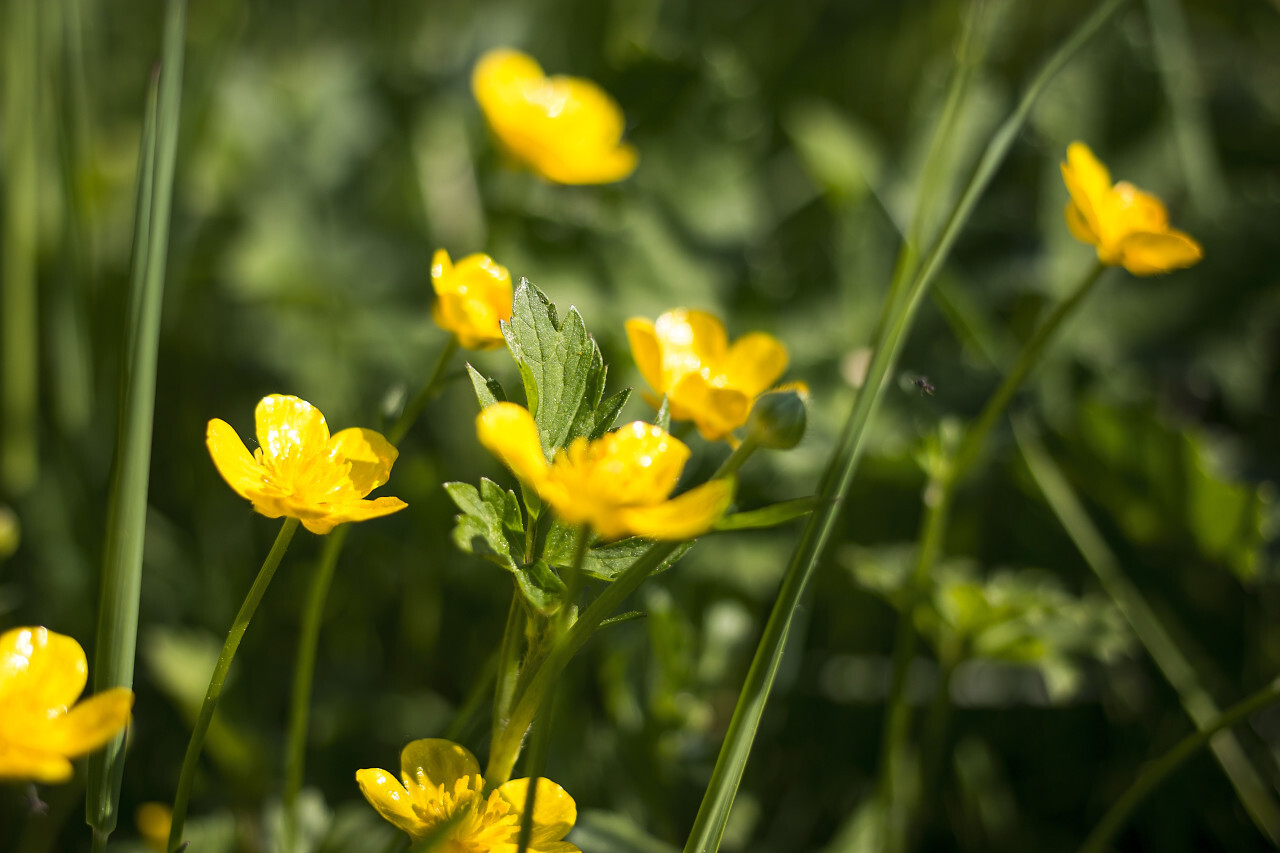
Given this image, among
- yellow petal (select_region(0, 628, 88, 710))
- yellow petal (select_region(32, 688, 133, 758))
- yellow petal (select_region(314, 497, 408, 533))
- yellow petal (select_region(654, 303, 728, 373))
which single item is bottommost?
yellow petal (select_region(0, 628, 88, 710))

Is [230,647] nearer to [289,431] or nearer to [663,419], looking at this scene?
[289,431]

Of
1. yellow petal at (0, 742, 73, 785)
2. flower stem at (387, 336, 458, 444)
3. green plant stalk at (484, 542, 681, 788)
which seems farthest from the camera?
flower stem at (387, 336, 458, 444)

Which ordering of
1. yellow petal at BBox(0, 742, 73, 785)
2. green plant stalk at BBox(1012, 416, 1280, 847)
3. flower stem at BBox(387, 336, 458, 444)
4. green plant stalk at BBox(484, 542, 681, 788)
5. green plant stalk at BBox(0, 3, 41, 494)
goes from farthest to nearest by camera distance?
1. green plant stalk at BBox(0, 3, 41, 494)
2. green plant stalk at BBox(1012, 416, 1280, 847)
3. flower stem at BBox(387, 336, 458, 444)
4. green plant stalk at BBox(484, 542, 681, 788)
5. yellow petal at BBox(0, 742, 73, 785)

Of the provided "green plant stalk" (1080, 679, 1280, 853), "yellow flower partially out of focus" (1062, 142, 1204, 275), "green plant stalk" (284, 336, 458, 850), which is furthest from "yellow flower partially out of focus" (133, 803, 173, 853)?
"yellow flower partially out of focus" (1062, 142, 1204, 275)

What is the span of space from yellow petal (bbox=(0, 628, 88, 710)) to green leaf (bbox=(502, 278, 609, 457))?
303 millimetres

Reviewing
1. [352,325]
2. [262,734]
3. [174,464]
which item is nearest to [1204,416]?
[352,325]

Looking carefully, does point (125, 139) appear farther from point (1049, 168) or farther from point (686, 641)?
point (1049, 168)

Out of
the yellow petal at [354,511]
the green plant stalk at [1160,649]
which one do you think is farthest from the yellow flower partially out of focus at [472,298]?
the green plant stalk at [1160,649]

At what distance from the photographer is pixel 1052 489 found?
47.8 inches

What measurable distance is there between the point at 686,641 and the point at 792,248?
0.90 m

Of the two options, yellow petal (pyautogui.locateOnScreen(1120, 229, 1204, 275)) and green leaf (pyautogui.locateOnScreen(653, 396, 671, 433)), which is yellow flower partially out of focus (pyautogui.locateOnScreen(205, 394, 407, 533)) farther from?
yellow petal (pyautogui.locateOnScreen(1120, 229, 1204, 275))

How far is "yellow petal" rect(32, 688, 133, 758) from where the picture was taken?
19.4 inches

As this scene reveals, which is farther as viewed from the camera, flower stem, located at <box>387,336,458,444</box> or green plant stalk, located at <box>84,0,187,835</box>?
flower stem, located at <box>387,336,458,444</box>

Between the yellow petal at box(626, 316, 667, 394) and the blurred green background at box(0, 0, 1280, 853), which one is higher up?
the yellow petal at box(626, 316, 667, 394)
